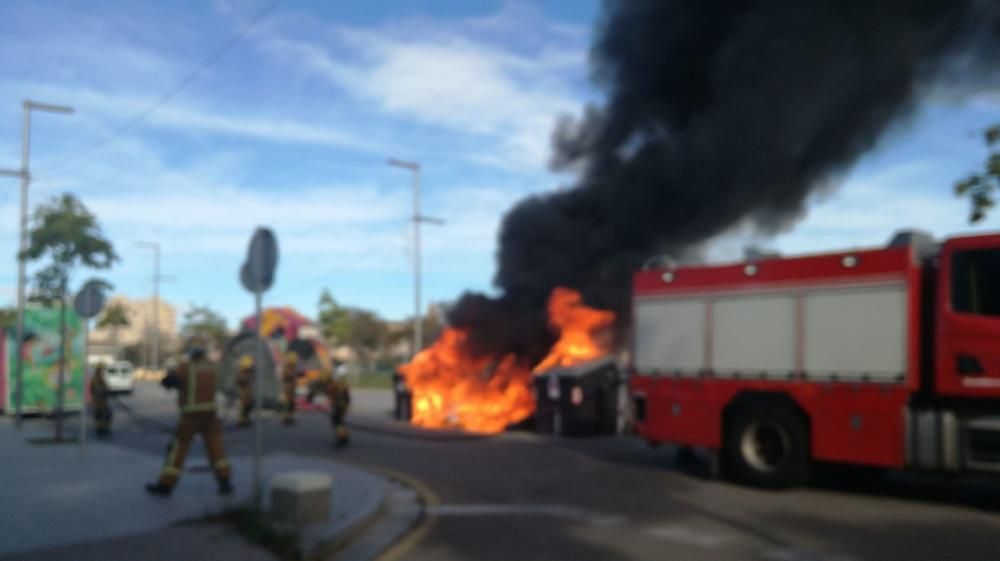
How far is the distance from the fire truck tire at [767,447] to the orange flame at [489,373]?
650cm

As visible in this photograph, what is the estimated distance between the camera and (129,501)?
26.2 ft

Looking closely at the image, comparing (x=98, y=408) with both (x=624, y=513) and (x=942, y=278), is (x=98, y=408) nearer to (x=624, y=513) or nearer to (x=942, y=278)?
(x=624, y=513)

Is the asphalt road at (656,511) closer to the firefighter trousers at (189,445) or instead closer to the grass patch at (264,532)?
the grass patch at (264,532)

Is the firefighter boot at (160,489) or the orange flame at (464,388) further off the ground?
the orange flame at (464,388)

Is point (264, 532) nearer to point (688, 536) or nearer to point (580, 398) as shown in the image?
point (688, 536)

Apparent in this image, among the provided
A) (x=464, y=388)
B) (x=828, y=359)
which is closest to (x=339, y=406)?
(x=464, y=388)

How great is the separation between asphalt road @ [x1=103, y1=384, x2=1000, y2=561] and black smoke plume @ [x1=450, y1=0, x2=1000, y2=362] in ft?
18.0

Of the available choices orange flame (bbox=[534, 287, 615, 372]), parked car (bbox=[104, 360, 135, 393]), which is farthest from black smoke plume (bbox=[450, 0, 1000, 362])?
parked car (bbox=[104, 360, 135, 393])

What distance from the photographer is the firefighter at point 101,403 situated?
15.9 metres

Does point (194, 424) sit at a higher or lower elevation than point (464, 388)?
higher

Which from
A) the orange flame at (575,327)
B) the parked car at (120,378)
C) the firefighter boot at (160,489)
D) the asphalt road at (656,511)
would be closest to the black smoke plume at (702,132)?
the orange flame at (575,327)

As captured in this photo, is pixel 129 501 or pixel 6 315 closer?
pixel 129 501

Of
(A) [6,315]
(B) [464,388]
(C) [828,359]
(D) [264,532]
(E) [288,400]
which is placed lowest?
(D) [264,532]

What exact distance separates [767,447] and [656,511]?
7.45ft
